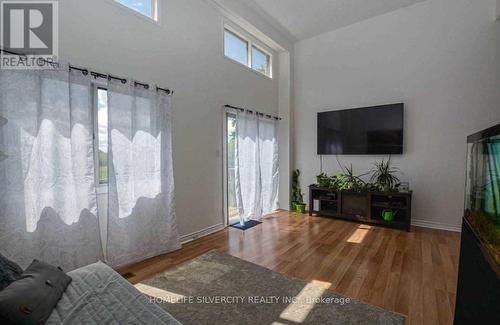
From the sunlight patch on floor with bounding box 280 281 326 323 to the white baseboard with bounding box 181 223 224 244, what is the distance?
71.7 inches

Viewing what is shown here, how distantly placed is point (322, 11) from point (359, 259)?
161 inches

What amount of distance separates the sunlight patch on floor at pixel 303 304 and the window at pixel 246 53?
3.67 meters

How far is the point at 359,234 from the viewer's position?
3.64 metres

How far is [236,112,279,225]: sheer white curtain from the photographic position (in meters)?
4.14

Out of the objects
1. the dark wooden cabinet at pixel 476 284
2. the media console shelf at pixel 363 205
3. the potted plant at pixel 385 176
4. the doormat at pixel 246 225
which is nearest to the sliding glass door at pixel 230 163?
the doormat at pixel 246 225

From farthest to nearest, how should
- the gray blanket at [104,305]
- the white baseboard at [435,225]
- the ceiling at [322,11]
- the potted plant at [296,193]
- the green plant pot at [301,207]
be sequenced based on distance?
the potted plant at [296,193] < the green plant pot at [301,207] < the ceiling at [322,11] < the white baseboard at [435,225] < the gray blanket at [104,305]

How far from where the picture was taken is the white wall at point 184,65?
93.6 inches

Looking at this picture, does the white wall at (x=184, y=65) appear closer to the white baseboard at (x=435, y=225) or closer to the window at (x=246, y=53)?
the window at (x=246, y=53)

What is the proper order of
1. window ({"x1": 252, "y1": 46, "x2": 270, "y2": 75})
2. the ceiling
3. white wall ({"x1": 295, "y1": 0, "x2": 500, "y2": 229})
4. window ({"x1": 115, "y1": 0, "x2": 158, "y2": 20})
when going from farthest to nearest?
window ({"x1": 252, "y1": 46, "x2": 270, "y2": 75}) → the ceiling → white wall ({"x1": 295, "y1": 0, "x2": 500, "y2": 229}) → window ({"x1": 115, "y1": 0, "x2": 158, "y2": 20})

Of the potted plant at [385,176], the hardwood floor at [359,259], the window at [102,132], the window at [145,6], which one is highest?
the window at [145,6]

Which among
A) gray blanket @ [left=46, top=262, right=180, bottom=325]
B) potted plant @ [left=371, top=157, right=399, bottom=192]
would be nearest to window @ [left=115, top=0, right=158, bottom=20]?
gray blanket @ [left=46, top=262, right=180, bottom=325]

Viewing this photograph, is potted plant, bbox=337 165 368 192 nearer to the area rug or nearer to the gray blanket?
the area rug

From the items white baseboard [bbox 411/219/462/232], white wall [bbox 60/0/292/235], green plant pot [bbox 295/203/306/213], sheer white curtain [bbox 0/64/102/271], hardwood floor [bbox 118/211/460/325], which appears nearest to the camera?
sheer white curtain [bbox 0/64/102/271]

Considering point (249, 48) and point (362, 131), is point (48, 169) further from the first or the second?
point (362, 131)
